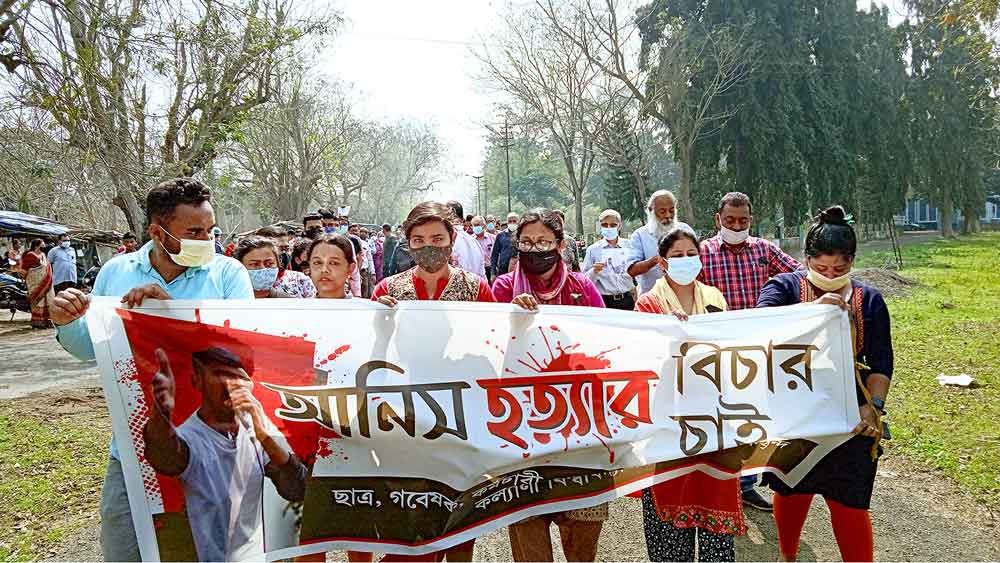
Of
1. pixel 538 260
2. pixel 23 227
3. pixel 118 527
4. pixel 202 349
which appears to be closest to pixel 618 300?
pixel 538 260

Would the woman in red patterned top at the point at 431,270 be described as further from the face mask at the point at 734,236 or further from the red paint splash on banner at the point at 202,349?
the face mask at the point at 734,236

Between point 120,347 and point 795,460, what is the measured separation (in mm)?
2778

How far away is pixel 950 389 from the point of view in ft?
20.9

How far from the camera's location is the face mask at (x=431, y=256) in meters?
2.94

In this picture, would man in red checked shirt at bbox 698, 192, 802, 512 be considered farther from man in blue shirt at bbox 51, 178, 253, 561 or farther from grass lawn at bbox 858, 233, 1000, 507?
man in blue shirt at bbox 51, 178, 253, 561

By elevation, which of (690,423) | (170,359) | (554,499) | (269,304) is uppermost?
(269,304)

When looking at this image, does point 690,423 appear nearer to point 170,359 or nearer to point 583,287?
point 583,287

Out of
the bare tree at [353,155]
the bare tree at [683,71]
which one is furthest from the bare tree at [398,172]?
the bare tree at [683,71]

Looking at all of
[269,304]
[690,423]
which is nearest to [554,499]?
[690,423]

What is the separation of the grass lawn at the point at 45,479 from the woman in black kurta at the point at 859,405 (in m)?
3.89

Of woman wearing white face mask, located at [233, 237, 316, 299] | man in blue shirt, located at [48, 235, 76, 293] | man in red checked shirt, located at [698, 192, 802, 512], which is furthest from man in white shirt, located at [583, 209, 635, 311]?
man in blue shirt, located at [48, 235, 76, 293]

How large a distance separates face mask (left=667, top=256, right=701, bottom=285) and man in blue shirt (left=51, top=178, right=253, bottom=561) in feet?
6.33

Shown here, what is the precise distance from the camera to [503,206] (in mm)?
70000

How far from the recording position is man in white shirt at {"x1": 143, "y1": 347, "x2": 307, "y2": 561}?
7.67 feet
